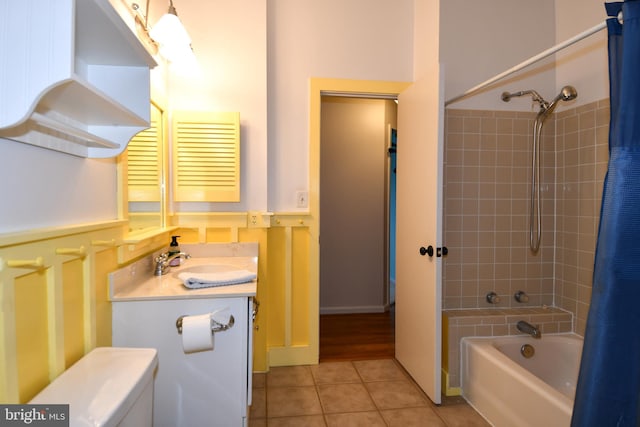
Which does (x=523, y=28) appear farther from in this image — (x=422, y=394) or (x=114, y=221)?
(x=114, y=221)

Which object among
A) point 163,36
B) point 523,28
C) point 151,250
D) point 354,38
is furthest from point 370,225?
point 163,36

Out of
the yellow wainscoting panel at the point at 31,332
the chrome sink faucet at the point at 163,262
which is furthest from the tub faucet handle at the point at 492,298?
the yellow wainscoting panel at the point at 31,332

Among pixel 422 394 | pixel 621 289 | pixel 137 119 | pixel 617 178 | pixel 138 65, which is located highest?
pixel 138 65

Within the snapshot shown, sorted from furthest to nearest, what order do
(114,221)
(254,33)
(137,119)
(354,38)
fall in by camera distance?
1. (354,38)
2. (254,33)
3. (114,221)
4. (137,119)

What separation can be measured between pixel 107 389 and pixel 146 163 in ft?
3.95

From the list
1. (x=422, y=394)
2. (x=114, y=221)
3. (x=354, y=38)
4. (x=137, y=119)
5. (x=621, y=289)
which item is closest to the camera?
(x=621, y=289)

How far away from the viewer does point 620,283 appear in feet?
3.38

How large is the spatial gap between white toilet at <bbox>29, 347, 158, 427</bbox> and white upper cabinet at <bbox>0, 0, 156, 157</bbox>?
2.16ft

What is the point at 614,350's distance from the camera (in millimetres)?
1031

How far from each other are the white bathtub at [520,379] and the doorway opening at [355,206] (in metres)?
1.56

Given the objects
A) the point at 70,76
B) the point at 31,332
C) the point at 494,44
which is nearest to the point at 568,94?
the point at 494,44

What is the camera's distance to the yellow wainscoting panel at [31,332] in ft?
2.89

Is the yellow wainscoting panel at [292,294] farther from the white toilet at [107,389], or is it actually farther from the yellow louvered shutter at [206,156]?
the white toilet at [107,389]

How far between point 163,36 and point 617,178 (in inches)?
76.6
